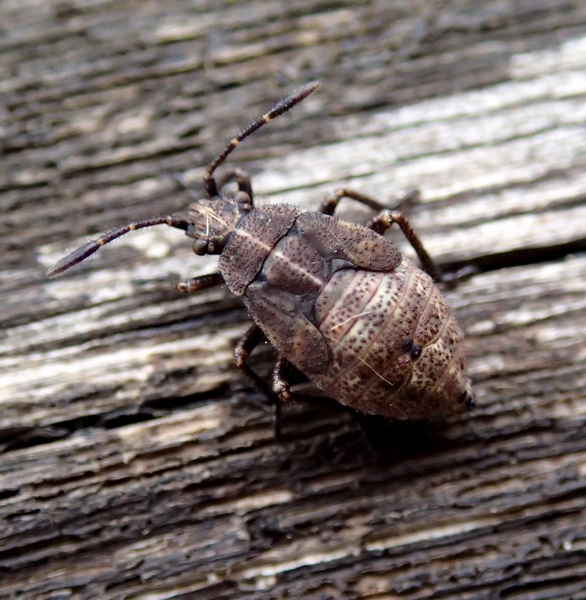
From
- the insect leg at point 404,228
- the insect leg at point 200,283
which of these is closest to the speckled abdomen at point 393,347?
the insect leg at point 404,228

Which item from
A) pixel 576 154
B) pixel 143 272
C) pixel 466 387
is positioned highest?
pixel 576 154

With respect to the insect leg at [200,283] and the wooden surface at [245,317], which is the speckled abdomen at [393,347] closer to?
the wooden surface at [245,317]

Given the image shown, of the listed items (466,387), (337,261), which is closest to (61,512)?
(337,261)

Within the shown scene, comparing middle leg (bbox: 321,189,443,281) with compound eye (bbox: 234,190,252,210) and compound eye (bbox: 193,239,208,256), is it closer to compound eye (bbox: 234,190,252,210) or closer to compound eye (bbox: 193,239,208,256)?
compound eye (bbox: 234,190,252,210)

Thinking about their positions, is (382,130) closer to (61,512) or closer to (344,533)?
(344,533)

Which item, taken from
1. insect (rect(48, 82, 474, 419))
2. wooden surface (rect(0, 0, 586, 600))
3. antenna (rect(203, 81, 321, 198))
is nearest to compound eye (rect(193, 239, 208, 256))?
insect (rect(48, 82, 474, 419))

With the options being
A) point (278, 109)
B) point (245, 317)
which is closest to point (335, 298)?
point (245, 317)
